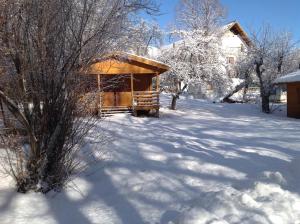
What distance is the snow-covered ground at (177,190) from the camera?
544cm

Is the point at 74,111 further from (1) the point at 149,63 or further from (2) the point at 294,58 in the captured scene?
(2) the point at 294,58

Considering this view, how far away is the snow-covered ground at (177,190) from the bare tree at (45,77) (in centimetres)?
55

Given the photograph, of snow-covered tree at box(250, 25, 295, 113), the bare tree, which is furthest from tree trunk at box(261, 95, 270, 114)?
the bare tree

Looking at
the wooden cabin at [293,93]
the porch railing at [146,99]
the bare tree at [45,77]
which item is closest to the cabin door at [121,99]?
the porch railing at [146,99]

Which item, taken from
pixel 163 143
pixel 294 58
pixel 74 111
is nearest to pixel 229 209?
pixel 74 111

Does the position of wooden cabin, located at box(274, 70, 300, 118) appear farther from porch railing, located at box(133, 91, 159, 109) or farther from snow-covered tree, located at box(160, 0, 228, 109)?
porch railing, located at box(133, 91, 159, 109)

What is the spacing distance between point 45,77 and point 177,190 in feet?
9.49

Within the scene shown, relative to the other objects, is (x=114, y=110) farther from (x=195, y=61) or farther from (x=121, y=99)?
(x=195, y=61)

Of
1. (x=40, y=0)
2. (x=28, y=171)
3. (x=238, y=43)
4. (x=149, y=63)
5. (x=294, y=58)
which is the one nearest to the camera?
(x=40, y=0)

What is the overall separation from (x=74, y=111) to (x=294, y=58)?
2652cm

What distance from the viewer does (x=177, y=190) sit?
6867mm

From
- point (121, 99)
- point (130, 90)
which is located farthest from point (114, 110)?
point (130, 90)

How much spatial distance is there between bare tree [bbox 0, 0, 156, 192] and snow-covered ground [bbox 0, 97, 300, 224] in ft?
1.81

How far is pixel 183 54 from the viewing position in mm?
26219
